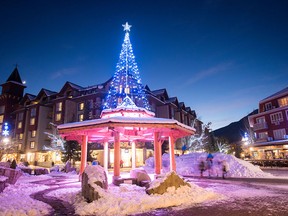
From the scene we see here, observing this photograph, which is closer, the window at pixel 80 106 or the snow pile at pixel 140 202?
the snow pile at pixel 140 202

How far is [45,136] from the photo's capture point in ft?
159

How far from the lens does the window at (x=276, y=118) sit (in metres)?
38.1

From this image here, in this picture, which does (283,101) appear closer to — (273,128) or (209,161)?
(273,128)

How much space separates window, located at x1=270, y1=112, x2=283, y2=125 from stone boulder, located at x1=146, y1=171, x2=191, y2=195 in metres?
37.3

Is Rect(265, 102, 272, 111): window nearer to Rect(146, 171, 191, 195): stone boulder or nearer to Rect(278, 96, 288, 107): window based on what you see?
Rect(278, 96, 288, 107): window

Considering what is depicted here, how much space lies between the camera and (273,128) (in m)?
→ 39.5

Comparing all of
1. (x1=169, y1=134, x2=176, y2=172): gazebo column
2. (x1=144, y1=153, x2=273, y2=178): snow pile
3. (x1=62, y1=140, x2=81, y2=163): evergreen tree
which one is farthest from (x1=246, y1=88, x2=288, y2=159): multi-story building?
(x1=62, y1=140, x2=81, y2=163): evergreen tree

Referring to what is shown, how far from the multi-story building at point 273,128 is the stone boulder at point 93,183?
36.1m

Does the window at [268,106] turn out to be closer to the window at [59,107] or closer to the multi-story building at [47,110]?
the multi-story building at [47,110]

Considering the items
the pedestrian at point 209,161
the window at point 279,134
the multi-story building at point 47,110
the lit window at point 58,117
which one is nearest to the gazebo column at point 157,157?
the pedestrian at point 209,161

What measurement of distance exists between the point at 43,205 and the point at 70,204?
0.92m

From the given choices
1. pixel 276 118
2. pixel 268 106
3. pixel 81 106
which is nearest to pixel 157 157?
pixel 276 118

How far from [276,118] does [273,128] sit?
2032 millimetres

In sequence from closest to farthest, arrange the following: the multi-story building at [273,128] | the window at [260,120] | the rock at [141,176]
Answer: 1. the rock at [141,176]
2. the multi-story building at [273,128]
3. the window at [260,120]
